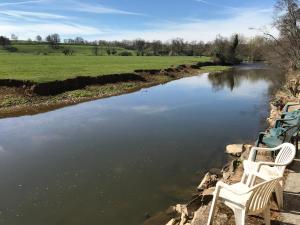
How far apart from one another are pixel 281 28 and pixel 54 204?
2066 centimetres

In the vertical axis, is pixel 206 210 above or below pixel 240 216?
below

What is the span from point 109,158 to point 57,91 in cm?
1499

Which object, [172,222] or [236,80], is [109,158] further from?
[236,80]

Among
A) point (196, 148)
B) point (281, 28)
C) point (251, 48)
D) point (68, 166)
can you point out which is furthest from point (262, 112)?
point (251, 48)

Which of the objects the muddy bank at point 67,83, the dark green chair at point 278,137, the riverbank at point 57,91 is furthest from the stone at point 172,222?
the muddy bank at point 67,83

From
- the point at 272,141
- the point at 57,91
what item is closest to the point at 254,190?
the point at 272,141

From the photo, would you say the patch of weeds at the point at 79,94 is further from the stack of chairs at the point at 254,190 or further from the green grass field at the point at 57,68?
the stack of chairs at the point at 254,190

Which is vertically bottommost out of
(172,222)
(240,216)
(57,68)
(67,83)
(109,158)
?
(109,158)

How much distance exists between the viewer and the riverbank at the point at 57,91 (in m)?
21.1

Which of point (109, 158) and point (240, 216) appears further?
point (109, 158)

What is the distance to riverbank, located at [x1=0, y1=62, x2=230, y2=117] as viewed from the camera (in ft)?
69.2

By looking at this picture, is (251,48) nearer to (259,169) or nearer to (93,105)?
(93,105)

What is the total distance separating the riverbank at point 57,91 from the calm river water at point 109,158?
2.03m

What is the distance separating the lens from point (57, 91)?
2512cm
